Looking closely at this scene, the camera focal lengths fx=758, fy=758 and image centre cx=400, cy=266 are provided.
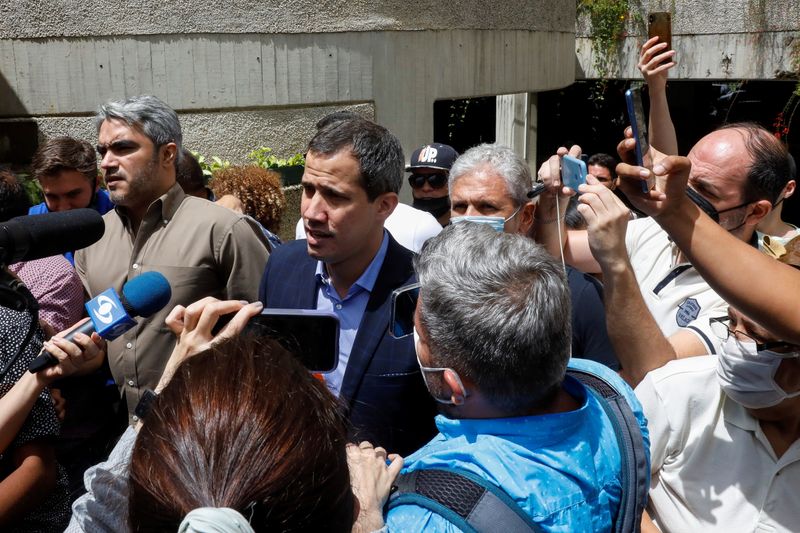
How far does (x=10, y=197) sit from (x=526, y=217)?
2442mm

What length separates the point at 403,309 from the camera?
81.6 inches

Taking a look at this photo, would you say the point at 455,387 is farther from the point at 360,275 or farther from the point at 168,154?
the point at 168,154

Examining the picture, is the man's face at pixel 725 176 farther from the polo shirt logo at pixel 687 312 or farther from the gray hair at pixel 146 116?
the gray hair at pixel 146 116

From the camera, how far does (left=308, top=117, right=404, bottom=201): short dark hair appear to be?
9.10ft

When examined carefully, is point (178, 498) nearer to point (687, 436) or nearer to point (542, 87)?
point (687, 436)

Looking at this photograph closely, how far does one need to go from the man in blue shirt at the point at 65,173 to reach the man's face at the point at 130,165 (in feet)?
2.43

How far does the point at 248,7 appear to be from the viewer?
7.10 meters

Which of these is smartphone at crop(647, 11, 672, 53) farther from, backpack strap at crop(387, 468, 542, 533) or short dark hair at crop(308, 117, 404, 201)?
backpack strap at crop(387, 468, 542, 533)

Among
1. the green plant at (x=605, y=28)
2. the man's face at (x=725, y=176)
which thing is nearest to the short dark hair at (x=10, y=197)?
the man's face at (x=725, y=176)

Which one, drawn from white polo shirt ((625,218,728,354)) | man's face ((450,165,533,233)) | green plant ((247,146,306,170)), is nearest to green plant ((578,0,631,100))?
green plant ((247,146,306,170))

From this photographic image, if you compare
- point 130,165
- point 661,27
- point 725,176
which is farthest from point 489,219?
point 130,165

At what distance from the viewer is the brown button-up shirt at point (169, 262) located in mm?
3209

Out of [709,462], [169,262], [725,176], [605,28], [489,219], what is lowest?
[709,462]

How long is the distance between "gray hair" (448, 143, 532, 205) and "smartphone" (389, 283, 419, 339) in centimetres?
133
